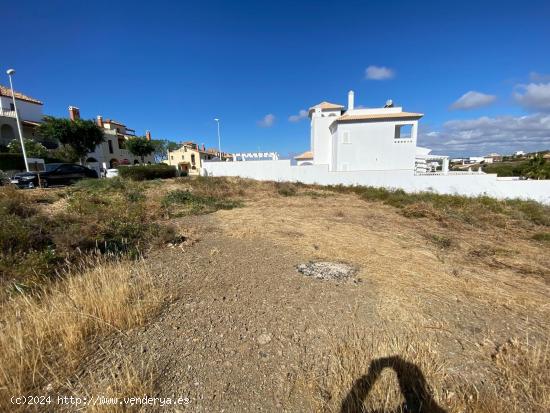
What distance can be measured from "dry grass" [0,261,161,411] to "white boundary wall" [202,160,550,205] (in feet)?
54.6

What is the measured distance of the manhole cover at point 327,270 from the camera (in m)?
3.73

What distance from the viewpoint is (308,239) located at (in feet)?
18.9

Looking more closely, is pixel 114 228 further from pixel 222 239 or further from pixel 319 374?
pixel 319 374

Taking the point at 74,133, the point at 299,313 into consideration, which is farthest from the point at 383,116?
the point at 74,133

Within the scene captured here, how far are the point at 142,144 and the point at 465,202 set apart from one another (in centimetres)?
3720

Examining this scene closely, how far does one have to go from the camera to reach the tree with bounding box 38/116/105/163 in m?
20.7

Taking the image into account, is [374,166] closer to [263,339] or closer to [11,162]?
[263,339]

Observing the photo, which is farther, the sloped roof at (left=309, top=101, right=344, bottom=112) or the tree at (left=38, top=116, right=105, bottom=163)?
the sloped roof at (left=309, top=101, right=344, bottom=112)

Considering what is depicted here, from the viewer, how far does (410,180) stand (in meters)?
15.9

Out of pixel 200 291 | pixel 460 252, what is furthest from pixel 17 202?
pixel 460 252

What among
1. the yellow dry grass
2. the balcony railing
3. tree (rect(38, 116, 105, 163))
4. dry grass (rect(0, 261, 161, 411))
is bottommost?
the yellow dry grass

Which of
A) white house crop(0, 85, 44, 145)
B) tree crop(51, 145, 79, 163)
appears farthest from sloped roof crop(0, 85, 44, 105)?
tree crop(51, 145, 79, 163)

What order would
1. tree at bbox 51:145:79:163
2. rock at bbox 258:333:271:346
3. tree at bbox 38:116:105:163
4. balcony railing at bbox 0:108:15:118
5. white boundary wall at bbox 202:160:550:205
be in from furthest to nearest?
balcony railing at bbox 0:108:15:118 < tree at bbox 51:145:79:163 < tree at bbox 38:116:105:163 < white boundary wall at bbox 202:160:550:205 < rock at bbox 258:333:271:346

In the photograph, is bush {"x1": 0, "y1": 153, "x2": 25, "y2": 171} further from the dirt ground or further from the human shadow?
the human shadow
